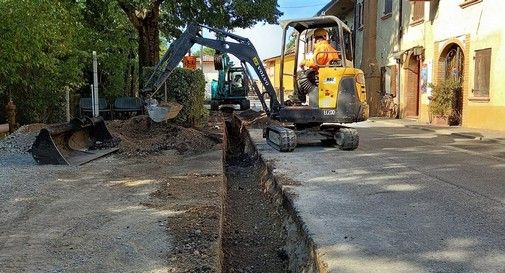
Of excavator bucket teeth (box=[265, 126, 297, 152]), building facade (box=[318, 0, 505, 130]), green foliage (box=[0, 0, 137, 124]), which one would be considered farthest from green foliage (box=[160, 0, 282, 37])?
excavator bucket teeth (box=[265, 126, 297, 152])

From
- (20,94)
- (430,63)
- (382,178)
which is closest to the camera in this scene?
(382,178)

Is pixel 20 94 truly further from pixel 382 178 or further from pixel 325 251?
pixel 325 251

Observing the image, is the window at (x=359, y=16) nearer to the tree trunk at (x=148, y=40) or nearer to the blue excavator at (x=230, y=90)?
the blue excavator at (x=230, y=90)

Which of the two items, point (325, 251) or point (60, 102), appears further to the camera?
point (60, 102)

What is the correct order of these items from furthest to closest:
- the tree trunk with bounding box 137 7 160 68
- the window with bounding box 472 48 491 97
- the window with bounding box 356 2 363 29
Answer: the window with bounding box 356 2 363 29
the tree trunk with bounding box 137 7 160 68
the window with bounding box 472 48 491 97

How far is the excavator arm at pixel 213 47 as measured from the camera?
10.5m

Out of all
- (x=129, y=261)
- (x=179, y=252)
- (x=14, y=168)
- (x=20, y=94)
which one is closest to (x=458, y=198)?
(x=179, y=252)

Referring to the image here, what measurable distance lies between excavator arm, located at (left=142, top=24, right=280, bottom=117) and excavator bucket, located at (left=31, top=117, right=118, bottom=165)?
1.41m

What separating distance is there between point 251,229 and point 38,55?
8.38 m

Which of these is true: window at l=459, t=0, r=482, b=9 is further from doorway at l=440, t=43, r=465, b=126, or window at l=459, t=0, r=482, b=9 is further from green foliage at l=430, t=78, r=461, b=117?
green foliage at l=430, t=78, r=461, b=117

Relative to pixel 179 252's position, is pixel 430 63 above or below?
above

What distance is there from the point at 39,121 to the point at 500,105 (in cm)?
1320

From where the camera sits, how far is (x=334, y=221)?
16.9 ft

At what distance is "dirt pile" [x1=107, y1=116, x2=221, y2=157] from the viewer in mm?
10430
